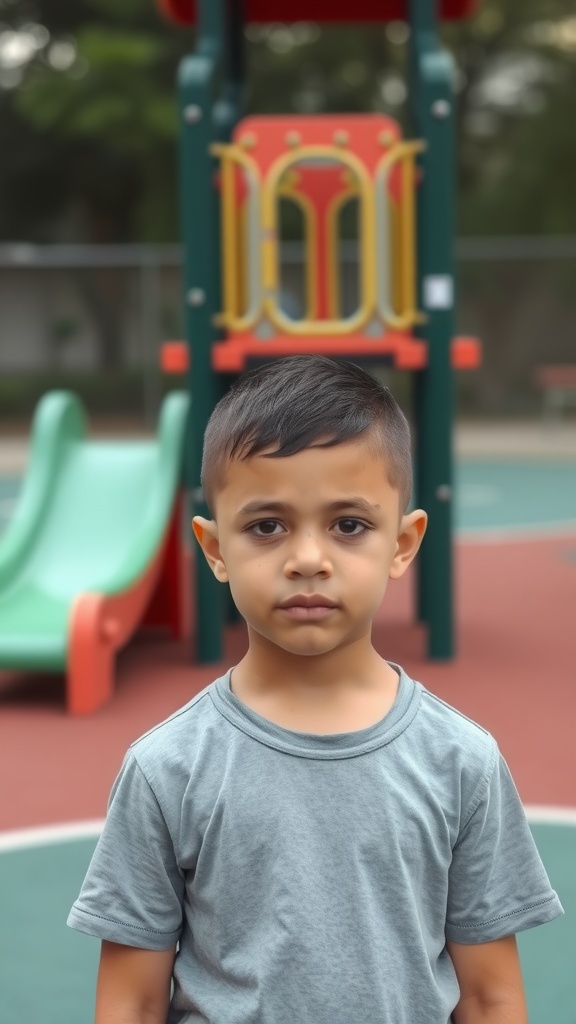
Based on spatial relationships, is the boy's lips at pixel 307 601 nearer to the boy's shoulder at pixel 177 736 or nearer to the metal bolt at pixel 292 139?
the boy's shoulder at pixel 177 736

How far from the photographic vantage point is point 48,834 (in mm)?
3672

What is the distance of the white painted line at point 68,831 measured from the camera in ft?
11.9

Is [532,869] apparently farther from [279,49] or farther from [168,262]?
[279,49]

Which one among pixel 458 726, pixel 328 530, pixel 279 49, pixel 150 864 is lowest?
pixel 150 864

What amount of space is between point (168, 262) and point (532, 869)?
1759cm

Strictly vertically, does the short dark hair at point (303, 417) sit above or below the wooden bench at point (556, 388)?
above

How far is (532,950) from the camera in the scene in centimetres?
295

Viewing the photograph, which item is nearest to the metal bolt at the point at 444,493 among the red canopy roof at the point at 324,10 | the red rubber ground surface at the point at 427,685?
the red rubber ground surface at the point at 427,685

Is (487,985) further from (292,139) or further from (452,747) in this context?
(292,139)

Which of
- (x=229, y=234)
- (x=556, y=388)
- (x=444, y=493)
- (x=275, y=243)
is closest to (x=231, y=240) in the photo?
(x=229, y=234)

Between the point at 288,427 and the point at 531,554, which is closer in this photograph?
the point at 288,427

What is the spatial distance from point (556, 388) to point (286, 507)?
1656 centimetres

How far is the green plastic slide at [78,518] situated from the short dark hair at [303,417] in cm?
374

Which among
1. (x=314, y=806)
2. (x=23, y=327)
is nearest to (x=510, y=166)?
(x=23, y=327)
